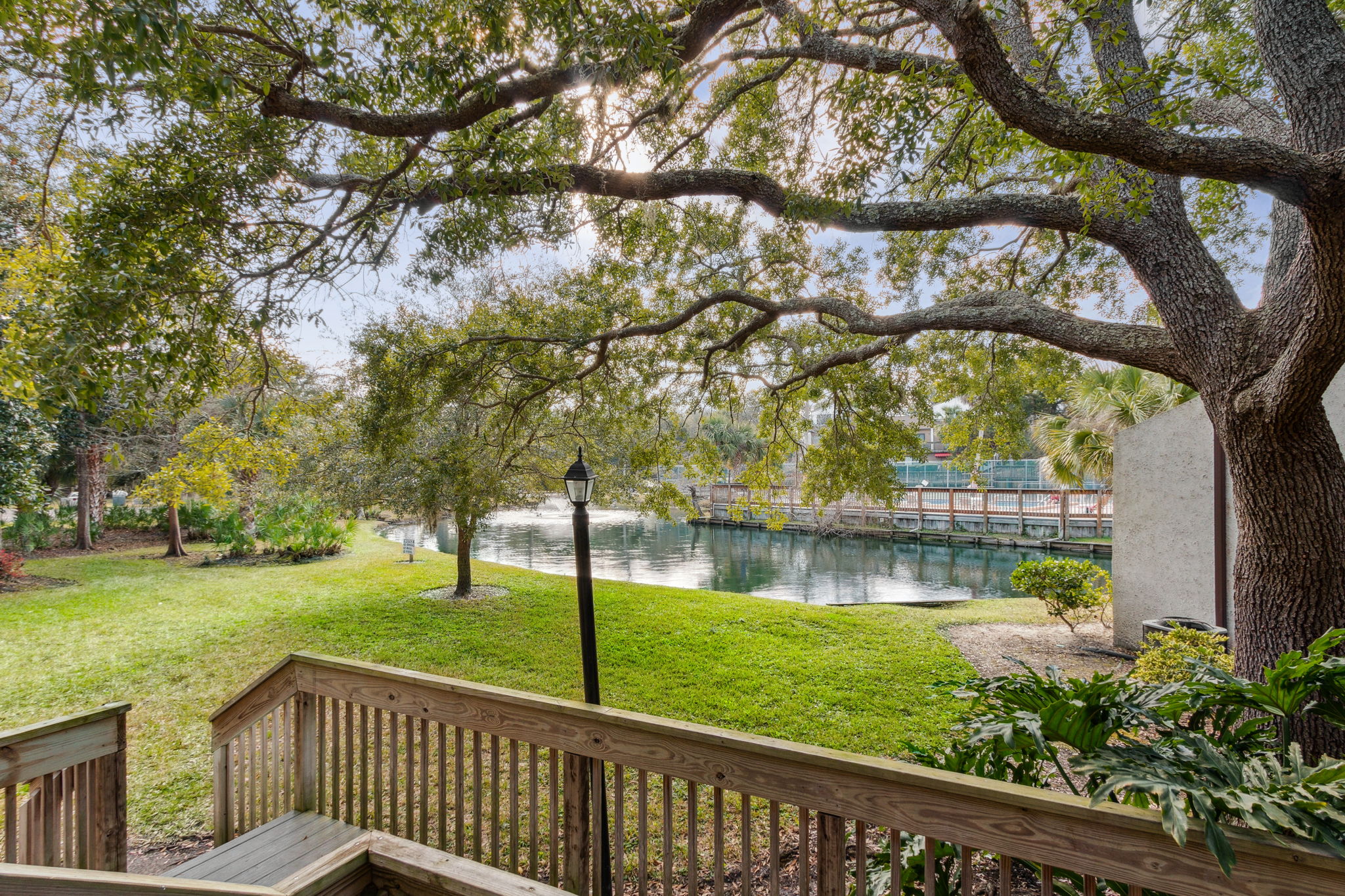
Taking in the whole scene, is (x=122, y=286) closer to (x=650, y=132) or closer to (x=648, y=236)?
(x=650, y=132)

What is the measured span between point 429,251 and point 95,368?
1.96 metres

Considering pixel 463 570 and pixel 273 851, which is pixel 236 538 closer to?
pixel 463 570

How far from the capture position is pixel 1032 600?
421 inches

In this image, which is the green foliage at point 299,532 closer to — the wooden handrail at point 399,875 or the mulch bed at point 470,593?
the mulch bed at point 470,593

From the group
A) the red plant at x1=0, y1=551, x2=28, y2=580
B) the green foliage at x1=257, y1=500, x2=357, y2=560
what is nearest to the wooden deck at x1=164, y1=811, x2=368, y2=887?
the red plant at x1=0, y1=551, x2=28, y2=580

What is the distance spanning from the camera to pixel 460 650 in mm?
6938

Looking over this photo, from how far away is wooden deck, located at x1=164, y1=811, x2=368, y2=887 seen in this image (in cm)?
259

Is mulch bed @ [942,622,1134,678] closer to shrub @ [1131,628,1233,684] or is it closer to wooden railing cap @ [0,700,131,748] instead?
shrub @ [1131,628,1233,684]

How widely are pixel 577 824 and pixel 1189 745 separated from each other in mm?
1985

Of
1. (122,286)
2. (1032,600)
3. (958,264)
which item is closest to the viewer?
(122,286)

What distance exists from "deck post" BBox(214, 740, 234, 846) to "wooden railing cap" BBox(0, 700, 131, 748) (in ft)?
2.34

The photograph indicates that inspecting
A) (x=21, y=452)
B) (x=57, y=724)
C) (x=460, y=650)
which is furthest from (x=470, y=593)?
(x=57, y=724)

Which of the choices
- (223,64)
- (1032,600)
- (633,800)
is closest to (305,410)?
(223,64)

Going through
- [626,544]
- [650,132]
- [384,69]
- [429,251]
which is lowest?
[626,544]
